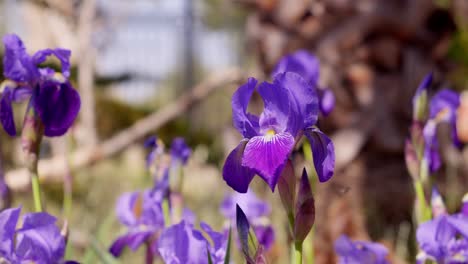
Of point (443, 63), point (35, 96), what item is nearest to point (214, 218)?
point (443, 63)

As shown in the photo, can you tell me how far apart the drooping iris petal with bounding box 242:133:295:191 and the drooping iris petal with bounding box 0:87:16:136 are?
0.31 metres

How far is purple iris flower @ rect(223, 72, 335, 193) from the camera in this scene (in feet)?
1.73

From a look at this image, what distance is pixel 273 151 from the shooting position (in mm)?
529

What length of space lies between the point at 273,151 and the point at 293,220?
0.28 feet

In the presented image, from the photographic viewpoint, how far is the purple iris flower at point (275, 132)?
0.53 metres

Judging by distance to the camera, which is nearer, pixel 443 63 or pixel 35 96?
pixel 35 96

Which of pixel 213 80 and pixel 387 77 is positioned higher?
pixel 387 77

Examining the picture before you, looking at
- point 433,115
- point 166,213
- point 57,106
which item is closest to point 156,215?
point 166,213

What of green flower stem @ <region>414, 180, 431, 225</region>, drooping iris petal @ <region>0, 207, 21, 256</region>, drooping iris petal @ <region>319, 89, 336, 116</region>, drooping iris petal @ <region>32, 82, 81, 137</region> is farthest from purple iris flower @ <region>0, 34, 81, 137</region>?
green flower stem @ <region>414, 180, 431, 225</region>

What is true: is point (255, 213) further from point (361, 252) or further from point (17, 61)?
point (17, 61)

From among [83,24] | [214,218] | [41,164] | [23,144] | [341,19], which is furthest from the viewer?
[83,24]

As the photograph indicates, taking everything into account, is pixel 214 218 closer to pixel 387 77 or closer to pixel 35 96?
pixel 387 77

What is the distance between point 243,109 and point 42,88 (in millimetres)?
268

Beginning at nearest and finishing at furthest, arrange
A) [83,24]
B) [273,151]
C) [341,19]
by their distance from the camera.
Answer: [273,151], [341,19], [83,24]
